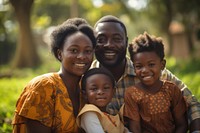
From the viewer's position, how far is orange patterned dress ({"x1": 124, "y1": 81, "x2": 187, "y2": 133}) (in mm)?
3260

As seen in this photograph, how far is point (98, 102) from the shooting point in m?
3.12

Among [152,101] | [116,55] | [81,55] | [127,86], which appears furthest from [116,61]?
[81,55]

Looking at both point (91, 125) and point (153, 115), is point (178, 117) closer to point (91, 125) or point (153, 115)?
point (153, 115)

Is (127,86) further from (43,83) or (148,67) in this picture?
(43,83)

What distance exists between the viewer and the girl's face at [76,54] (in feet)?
9.95

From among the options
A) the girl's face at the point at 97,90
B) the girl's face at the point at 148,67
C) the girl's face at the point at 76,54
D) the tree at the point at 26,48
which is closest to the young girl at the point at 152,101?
the girl's face at the point at 148,67

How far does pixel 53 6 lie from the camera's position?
1484 inches

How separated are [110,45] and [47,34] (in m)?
1.71

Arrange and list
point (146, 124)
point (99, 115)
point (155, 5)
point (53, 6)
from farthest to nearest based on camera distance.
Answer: point (53, 6)
point (155, 5)
point (146, 124)
point (99, 115)

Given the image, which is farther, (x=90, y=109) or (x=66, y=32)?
(x=66, y=32)

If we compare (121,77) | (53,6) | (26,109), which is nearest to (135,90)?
(121,77)

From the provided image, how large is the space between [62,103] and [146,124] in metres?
0.88

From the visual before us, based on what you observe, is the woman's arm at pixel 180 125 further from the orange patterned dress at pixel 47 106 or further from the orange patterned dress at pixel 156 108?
the orange patterned dress at pixel 47 106

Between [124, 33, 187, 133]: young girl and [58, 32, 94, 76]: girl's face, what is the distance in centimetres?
57
